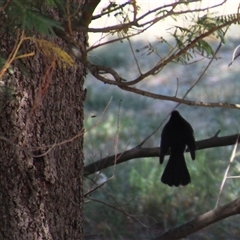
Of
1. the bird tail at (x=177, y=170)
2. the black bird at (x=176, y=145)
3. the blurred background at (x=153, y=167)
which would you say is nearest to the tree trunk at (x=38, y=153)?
the black bird at (x=176, y=145)

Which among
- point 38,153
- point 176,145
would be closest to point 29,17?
point 38,153

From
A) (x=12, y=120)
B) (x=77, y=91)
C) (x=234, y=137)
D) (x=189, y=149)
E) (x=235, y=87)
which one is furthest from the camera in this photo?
(x=235, y=87)

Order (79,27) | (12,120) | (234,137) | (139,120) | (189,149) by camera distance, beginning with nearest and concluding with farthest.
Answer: (79,27) < (12,120) < (234,137) < (189,149) < (139,120)

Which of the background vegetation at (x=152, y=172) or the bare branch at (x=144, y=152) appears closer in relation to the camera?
the bare branch at (x=144, y=152)

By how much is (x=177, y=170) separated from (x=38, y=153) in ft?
4.53

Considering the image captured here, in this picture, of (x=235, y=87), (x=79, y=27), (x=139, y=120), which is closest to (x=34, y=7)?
(x=79, y=27)

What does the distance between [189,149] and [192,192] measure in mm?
2253

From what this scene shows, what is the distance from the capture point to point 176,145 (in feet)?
11.1

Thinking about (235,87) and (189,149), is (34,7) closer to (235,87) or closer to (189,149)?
(189,149)

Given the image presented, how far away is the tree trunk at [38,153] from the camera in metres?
2.22

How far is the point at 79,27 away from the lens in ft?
6.22

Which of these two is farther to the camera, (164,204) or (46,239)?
(164,204)

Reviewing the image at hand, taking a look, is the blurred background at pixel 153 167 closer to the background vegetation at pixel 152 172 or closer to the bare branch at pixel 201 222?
the background vegetation at pixel 152 172

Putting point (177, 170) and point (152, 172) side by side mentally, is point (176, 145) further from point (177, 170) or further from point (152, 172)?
point (152, 172)
